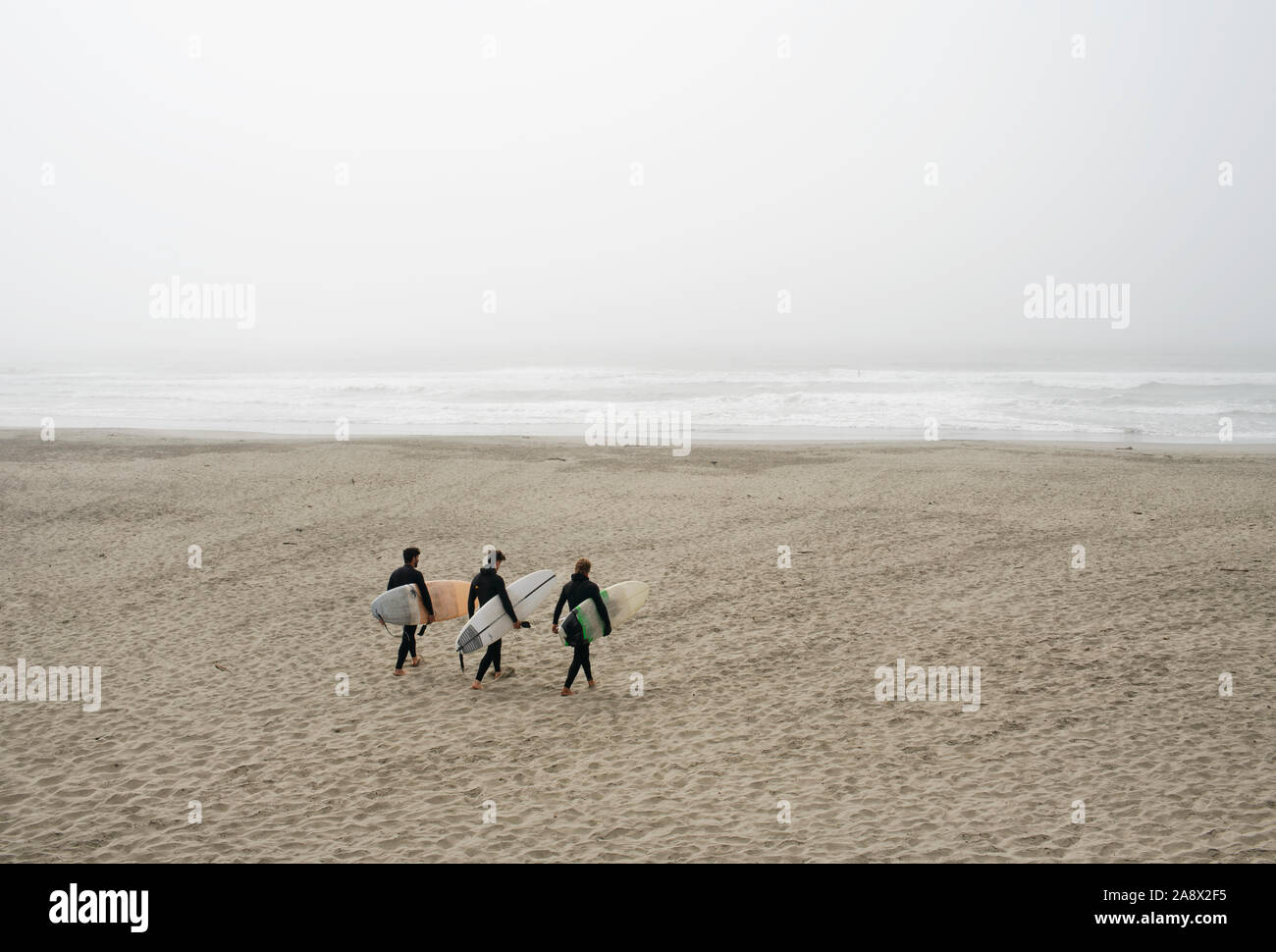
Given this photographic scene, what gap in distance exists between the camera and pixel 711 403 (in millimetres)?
45406

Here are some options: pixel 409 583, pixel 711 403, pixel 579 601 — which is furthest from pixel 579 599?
pixel 711 403

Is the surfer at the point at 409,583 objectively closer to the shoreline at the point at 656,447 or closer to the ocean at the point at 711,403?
the shoreline at the point at 656,447

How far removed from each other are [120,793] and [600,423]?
31499 mm

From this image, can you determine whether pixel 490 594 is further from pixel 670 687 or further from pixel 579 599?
pixel 670 687

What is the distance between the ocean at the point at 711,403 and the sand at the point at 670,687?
16.0 metres

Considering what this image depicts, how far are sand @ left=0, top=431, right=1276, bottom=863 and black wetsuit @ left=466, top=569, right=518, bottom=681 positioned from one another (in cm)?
41

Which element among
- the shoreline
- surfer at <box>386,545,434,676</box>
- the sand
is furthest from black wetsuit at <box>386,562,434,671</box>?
the shoreline

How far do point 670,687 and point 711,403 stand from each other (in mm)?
37278

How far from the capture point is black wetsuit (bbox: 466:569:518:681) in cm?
878

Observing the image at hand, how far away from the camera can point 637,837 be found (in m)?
6.02
